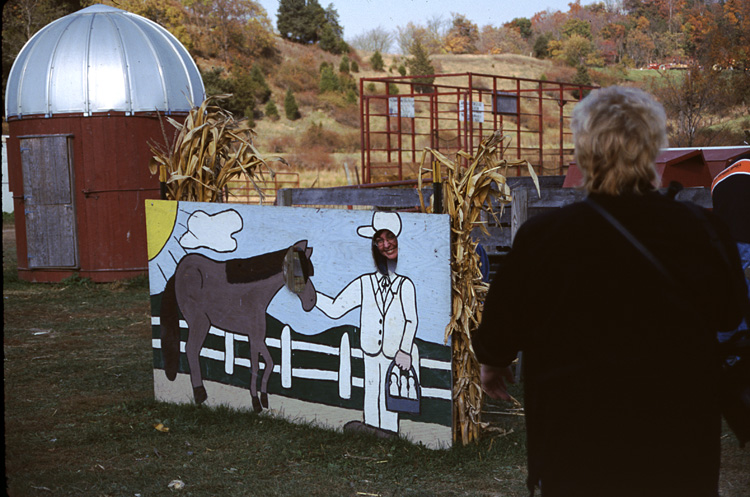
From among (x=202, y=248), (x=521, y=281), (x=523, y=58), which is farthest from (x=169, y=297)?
(x=523, y=58)

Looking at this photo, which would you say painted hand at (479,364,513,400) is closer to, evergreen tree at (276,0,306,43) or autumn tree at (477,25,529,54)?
evergreen tree at (276,0,306,43)

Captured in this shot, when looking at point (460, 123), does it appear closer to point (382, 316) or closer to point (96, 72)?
point (96, 72)

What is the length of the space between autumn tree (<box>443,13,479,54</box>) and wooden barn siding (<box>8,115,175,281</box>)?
67274 millimetres

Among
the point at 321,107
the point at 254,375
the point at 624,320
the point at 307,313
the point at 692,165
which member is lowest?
the point at 254,375

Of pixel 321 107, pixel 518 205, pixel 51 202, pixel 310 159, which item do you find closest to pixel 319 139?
pixel 321 107

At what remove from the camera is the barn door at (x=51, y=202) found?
44.1 feet

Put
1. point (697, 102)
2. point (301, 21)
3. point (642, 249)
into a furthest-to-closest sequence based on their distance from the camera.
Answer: point (301, 21) < point (697, 102) < point (642, 249)

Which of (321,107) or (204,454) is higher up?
(321,107)

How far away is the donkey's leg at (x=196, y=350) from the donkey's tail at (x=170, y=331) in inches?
5.2

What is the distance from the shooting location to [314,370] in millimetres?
5250

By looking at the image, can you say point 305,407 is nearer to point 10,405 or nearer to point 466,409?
point 466,409

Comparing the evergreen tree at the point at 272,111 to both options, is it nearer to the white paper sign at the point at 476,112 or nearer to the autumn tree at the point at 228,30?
the autumn tree at the point at 228,30

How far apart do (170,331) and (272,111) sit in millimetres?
49334

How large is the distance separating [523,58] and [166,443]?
232 ft
